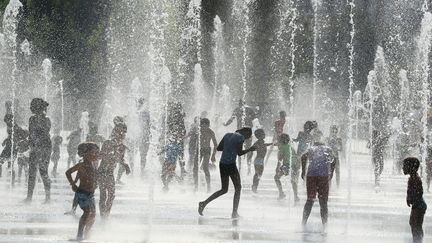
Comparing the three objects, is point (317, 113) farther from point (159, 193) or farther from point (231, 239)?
point (231, 239)


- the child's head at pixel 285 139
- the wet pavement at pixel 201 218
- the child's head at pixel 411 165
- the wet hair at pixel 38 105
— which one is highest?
the wet hair at pixel 38 105

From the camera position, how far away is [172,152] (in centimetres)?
2273

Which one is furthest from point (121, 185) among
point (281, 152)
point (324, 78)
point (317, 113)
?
point (324, 78)

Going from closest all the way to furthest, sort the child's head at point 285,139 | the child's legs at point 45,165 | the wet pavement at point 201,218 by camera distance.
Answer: the wet pavement at point 201,218 → the child's legs at point 45,165 → the child's head at point 285,139

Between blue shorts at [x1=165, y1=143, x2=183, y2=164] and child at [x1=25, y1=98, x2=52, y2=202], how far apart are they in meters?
4.13

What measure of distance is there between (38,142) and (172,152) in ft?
14.3

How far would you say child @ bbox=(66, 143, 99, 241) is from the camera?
43.8 feet

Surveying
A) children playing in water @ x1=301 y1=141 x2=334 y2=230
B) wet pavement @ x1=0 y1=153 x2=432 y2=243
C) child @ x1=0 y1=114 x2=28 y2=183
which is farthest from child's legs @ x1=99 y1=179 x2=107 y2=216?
child @ x1=0 y1=114 x2=28 y2=183

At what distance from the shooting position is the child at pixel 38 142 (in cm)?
1875

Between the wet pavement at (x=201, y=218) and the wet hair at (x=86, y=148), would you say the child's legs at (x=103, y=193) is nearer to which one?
the wet pavement at (x=201, y=218)

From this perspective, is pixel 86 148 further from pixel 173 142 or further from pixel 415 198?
pixel 173 142

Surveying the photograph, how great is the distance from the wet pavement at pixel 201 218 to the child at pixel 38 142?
33 cm

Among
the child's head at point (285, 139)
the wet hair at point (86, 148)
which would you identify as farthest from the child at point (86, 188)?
the child's head at point (285, 139)

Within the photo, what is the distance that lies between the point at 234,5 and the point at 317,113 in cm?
970
